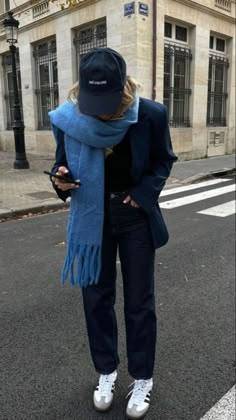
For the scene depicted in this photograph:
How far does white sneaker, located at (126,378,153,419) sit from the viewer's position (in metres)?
2.21

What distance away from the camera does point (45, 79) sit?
16672 millimetres

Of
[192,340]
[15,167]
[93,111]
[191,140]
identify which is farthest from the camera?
[191,140]

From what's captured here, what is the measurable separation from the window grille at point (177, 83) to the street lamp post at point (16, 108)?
5.60 m

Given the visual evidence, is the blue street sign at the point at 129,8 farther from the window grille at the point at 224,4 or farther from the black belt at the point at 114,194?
the black belt at the point at 114,194

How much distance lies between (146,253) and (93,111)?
819 mm

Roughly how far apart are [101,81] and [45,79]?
16.0 metres

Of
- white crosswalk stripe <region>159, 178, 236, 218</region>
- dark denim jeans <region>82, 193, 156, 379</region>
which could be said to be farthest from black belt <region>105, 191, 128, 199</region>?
white crosswalk stripe <region>159, 178, 236, 218</region>

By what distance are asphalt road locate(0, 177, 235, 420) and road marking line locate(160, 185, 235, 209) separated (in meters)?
2.74

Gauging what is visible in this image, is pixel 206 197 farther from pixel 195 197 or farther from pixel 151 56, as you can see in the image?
pixel 151 56

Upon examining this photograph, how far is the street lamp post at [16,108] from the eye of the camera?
11250mm

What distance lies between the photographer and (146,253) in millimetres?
2154

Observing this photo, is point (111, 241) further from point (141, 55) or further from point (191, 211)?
point (141, 55)

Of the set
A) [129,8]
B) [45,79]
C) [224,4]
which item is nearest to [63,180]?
[129,8]

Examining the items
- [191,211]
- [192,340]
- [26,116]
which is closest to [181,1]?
[26,116]
